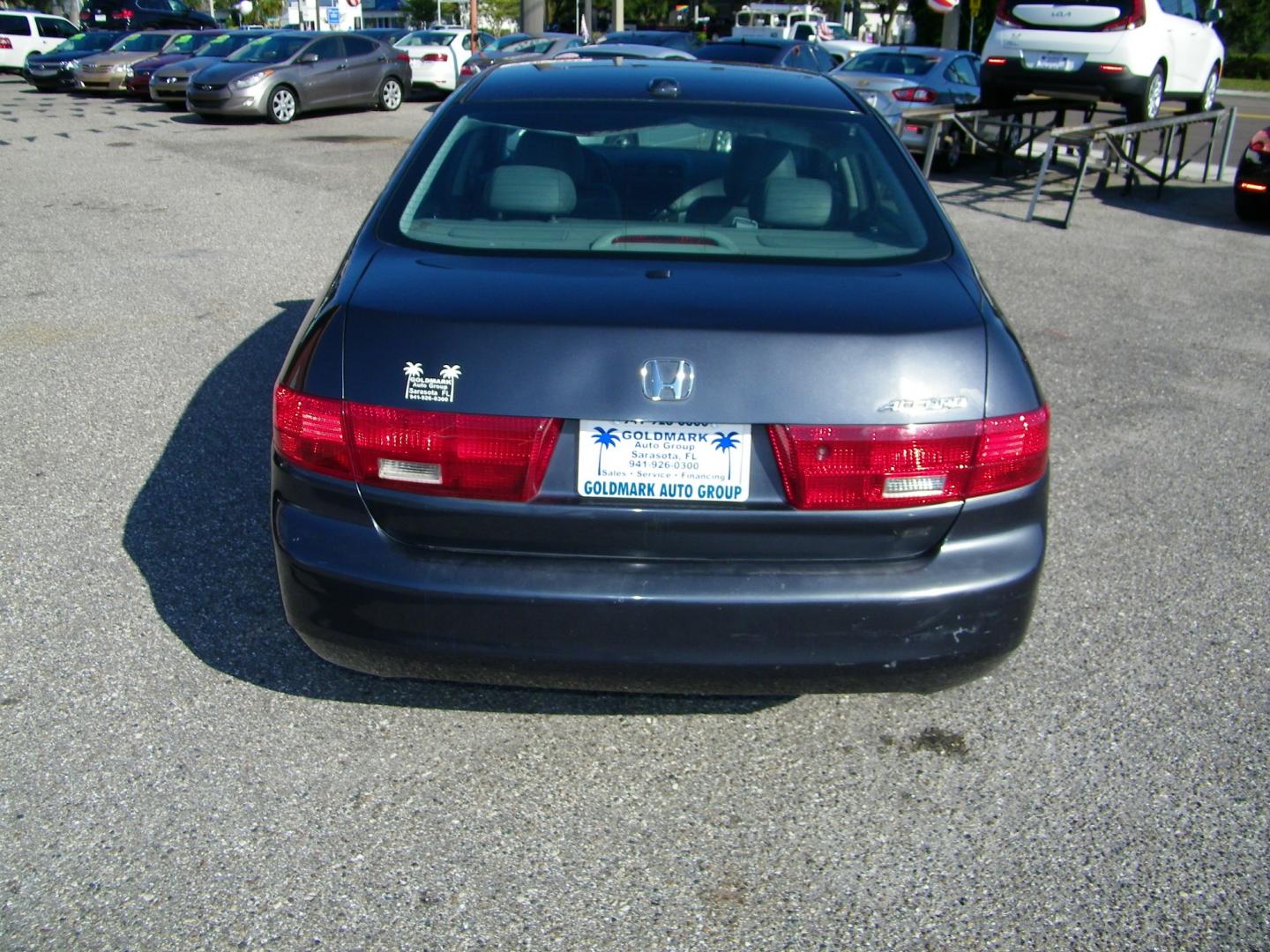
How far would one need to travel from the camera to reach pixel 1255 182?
37.7 feet

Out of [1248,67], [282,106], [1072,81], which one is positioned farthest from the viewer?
[1248,67]

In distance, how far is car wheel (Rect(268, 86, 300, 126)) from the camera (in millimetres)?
19906

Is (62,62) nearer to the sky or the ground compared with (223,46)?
nearer to the ground

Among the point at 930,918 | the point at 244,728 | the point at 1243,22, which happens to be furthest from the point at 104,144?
the point at 1243,22

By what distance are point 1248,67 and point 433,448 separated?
5455 cm

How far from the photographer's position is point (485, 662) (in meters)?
2.65

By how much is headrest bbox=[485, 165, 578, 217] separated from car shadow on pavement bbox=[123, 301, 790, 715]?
1.28 m

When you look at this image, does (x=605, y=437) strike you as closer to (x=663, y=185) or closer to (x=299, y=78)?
(x=663, y=185)

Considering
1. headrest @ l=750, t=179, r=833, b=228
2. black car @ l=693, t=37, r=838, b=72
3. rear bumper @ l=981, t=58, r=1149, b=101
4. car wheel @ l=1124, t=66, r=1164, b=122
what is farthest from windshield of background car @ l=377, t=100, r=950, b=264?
black car @ l=693, t=37, r=838, b=72

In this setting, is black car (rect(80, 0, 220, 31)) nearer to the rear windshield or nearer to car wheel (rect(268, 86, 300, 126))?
car wheel (rect(268, 86, 300, 126))

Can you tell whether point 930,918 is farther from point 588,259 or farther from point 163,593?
point 163,593

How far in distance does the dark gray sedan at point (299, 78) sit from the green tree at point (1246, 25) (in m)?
41.6

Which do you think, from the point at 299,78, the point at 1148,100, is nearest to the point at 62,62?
the point at 299,78

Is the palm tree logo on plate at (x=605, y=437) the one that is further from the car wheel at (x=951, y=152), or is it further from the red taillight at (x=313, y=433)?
the car wheel at (x=951, y=152)
